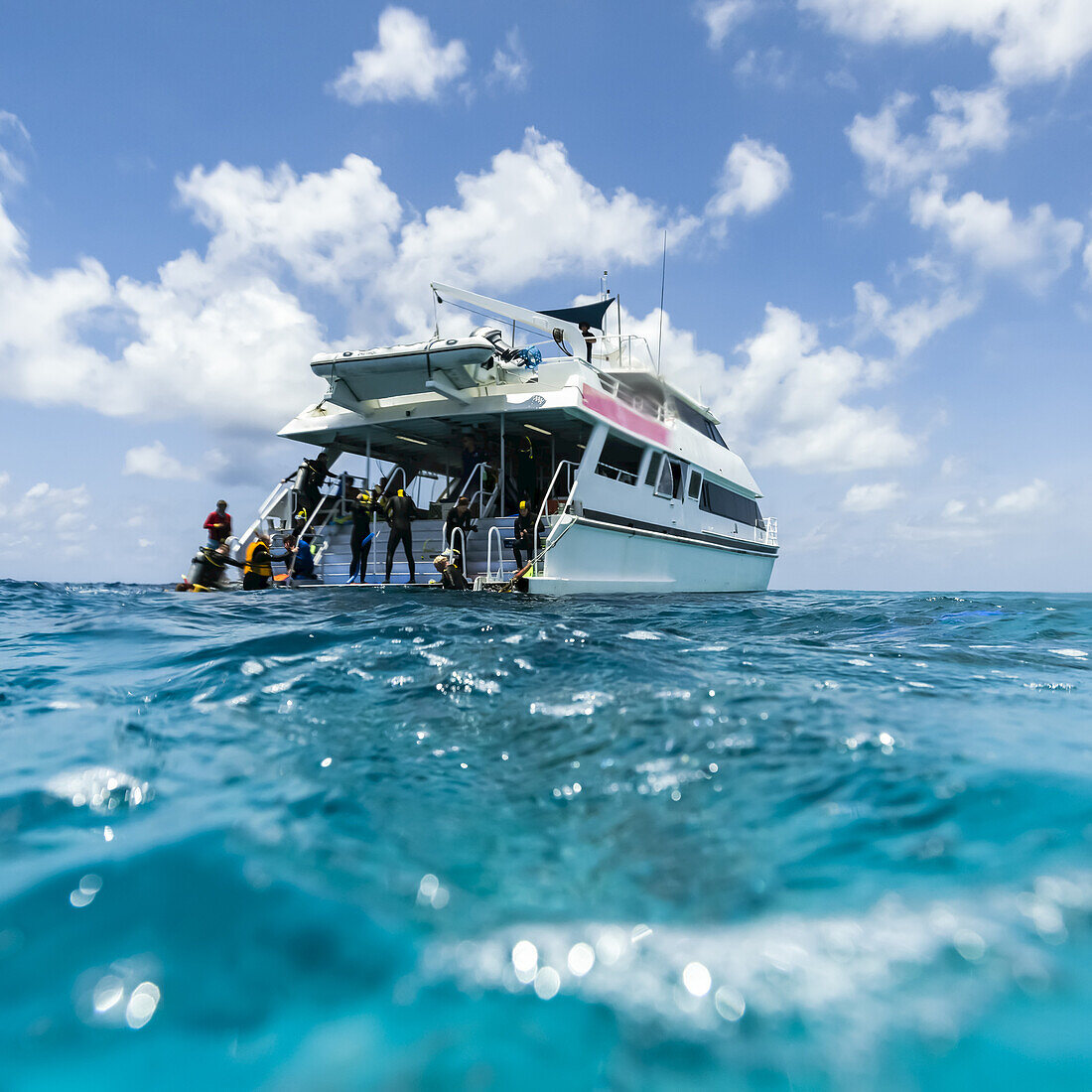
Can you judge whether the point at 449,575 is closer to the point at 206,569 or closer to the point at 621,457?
the point at 206,569

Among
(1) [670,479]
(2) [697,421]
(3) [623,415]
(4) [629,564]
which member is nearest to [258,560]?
(4) [629,564]

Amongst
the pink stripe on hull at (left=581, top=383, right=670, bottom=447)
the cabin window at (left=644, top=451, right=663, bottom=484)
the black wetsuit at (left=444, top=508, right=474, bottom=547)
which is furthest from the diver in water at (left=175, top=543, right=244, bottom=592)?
the cabin window at (left=644, top=451, right=663, bottom=484)

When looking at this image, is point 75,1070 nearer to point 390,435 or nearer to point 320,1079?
point 320,1079

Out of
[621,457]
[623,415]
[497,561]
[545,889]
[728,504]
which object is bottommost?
[545,889]

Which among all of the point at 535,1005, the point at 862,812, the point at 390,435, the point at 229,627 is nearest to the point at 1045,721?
the point at 862,812

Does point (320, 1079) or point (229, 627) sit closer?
point (320, 1079)

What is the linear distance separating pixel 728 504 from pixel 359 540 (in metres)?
9.08

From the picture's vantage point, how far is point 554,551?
31.1ft

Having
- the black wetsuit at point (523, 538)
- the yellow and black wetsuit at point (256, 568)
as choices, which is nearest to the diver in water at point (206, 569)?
the yellow and black wetsuit at point (256, 568)

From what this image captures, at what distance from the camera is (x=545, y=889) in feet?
4.25

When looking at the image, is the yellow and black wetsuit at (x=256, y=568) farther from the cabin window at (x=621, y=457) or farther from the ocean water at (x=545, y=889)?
the ocean water at (x=545, y=889)

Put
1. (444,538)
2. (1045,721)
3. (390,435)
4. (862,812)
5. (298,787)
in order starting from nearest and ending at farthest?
1. (862,812)
2. (298,787)
3. (1045,721)
4. (444,538)
5. (390,435)

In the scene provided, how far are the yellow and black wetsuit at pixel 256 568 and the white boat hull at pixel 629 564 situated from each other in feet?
14.6

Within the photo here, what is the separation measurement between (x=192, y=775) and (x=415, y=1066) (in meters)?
1.27
